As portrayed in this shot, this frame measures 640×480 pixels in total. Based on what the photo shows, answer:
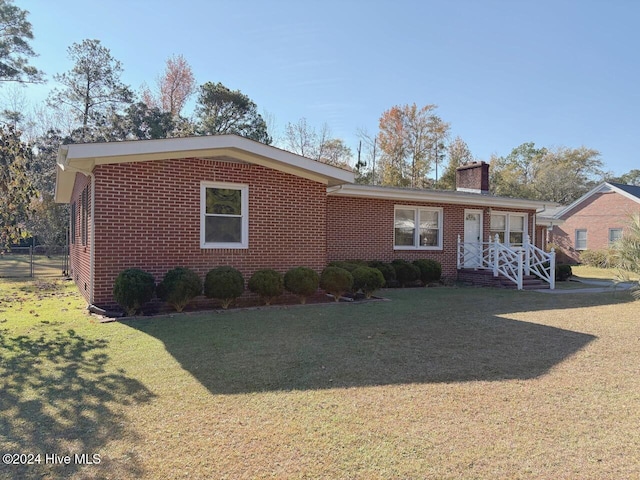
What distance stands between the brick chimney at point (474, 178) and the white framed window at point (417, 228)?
4.40 meters

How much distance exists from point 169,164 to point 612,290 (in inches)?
516

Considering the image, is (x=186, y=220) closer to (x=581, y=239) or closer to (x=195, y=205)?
(x=195, y=205)

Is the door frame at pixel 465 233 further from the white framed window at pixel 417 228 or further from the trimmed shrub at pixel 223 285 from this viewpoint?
the trimmed shrub at pixel 223 285

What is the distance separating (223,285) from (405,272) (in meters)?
6.49

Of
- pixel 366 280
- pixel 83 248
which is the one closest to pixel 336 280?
pixel 366 280

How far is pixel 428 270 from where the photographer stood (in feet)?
43.9

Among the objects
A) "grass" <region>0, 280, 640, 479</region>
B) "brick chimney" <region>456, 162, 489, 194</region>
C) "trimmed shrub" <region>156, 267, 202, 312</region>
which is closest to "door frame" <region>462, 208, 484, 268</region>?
"brick chimney" <region>456, 162, 489, 194</region>

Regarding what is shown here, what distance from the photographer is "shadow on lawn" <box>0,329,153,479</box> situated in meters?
2.82

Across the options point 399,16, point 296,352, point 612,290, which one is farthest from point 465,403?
point 399,16

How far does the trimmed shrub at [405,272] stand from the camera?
1295 cm

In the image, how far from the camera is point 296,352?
5.52m

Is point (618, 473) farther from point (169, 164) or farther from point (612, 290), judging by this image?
point (612, 290)

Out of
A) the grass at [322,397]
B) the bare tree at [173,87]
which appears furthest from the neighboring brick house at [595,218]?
the bare tree at [173,87]

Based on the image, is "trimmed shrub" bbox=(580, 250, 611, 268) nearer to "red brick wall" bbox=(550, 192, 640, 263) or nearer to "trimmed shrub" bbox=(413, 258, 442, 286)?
"red brick wall" bbox=(550, 192, 640, 263)
